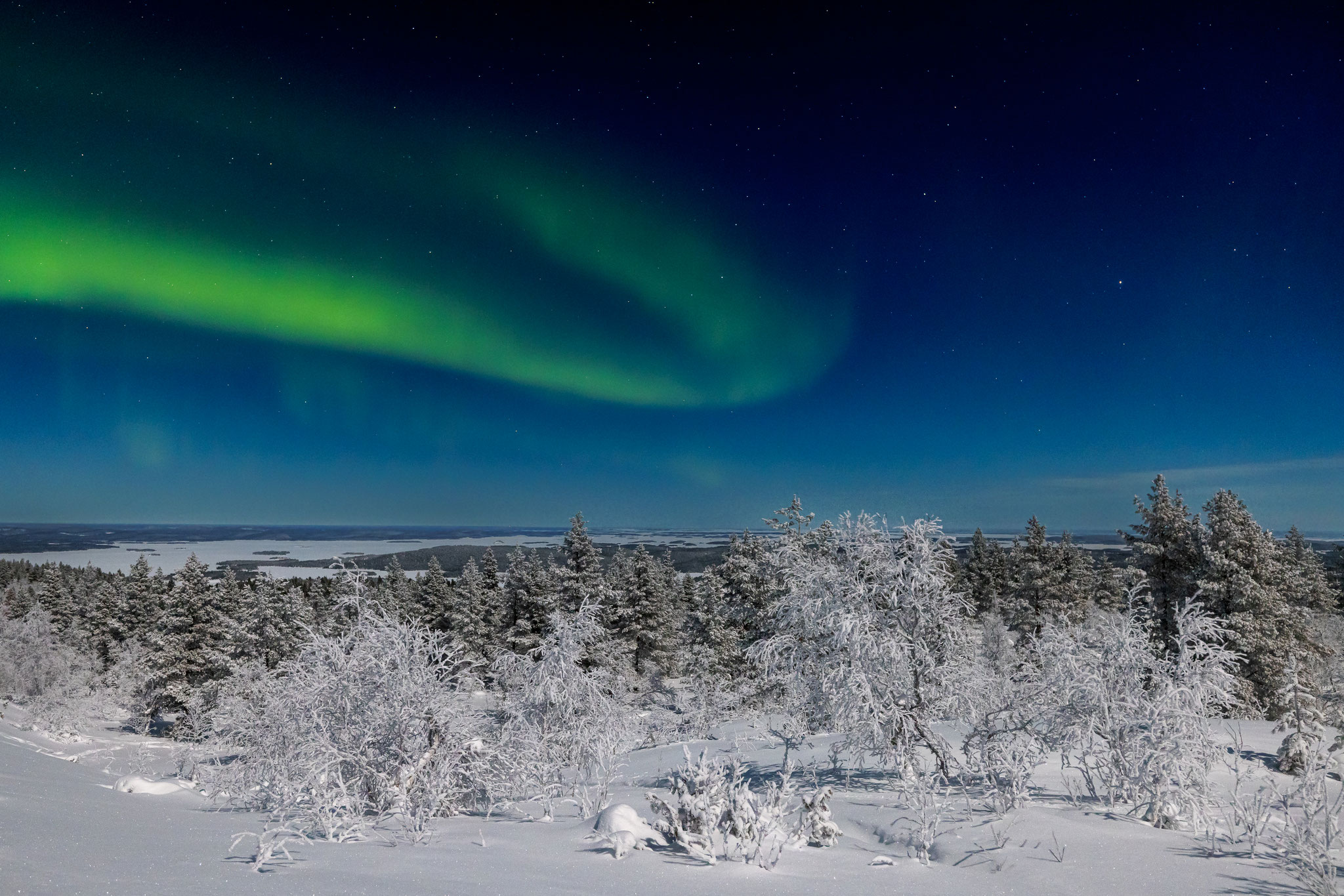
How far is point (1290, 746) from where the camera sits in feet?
54.0

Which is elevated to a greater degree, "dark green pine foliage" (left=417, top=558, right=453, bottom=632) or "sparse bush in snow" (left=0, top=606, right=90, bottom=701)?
"dark green pine foliage" (left=417, top=558, right=453, bottom=632)

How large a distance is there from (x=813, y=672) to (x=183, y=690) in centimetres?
3629

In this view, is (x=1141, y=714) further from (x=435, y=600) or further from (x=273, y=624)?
(x=435, y=600)

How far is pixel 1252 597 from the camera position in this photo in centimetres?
2733

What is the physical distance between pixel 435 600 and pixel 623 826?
47225mm

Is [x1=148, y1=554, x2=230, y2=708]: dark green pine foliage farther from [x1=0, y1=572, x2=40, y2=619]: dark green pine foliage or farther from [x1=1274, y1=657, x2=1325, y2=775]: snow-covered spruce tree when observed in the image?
[x1=1274, y1=657, x2=1325, y2=775]: snow-covered spruce tree

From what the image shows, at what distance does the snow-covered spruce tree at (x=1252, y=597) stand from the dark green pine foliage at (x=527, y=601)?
29888 millimetres

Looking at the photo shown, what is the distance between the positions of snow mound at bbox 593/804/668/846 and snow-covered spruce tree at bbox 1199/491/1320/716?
28.2 meters

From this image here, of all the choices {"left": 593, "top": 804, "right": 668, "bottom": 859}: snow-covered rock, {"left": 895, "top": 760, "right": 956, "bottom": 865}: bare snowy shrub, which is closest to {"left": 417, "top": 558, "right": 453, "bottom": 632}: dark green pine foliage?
{"left": 895, "top": 760, "right": 956, "bottom": 865}: bare snowy shrub

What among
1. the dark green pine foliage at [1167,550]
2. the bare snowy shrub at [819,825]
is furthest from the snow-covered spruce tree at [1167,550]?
the bare snowy shrub at [819,825]

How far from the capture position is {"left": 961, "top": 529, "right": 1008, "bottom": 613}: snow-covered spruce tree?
195 feet

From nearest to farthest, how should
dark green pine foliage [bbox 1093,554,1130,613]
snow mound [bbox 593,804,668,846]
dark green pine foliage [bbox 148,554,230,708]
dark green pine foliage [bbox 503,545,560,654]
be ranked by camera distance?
1. snow mound [bbox 593,804,668,846]
2. dark green pine foliage [bbox 148,554,230,708]
3. dark green pine foliage [bbox 503,545,560,654]
4. dark green pine foliage [bbox 1093,554,1130,613]

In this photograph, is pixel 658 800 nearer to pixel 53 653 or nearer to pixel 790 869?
pixel 790 869

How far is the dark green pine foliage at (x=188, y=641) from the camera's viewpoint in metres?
34.8
